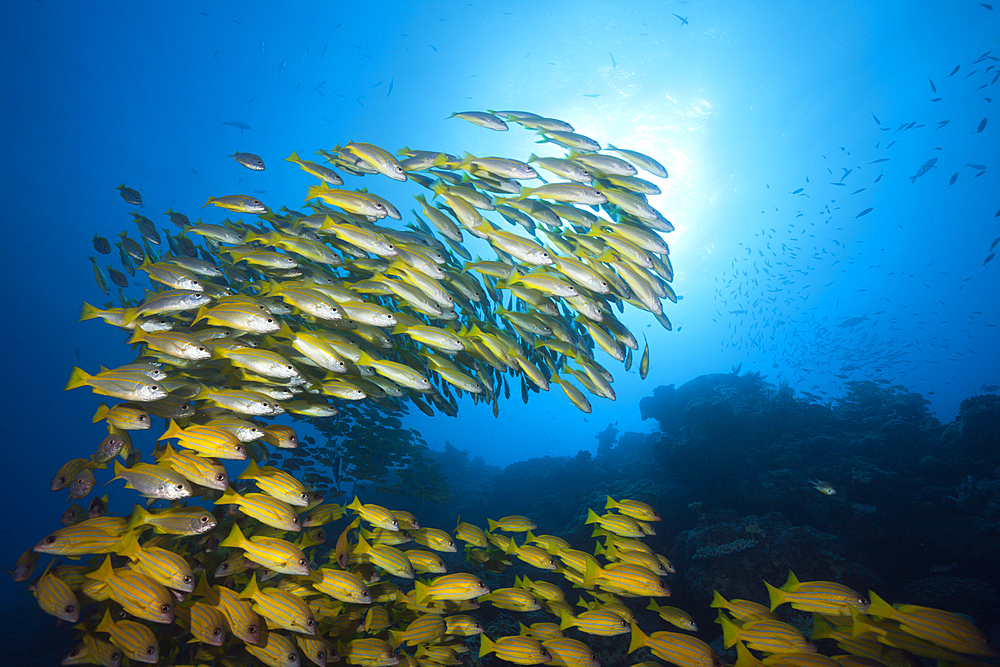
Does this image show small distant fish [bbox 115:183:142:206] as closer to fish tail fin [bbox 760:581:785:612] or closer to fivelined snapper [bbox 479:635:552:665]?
fivelined snapper [bbox 479:635:552:665]

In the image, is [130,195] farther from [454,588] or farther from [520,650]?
[520,650]

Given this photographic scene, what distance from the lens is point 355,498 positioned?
370 centimetres

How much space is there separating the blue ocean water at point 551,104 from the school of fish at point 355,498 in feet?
31.8

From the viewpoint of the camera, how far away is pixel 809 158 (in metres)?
26.6

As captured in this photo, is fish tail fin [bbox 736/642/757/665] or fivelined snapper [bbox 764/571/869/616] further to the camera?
fivelined snapper [bbox 764/571/869/616]

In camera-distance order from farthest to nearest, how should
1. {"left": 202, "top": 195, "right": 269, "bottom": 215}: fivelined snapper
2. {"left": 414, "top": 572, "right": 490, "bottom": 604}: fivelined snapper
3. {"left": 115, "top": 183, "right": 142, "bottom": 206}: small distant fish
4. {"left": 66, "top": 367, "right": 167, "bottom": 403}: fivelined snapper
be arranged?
{"left": 115, "top": 183, "right": 142, "bottom": 206}: small distant fish
{"left": 202, "top": 195, "right": 269, "bottom": 215}: fivelined snapper
{"left": 414, "top": 572, "right": 490, "bottom": 604}: fivelined snapper
{"left": 66, "top": 367, "right": 167, "bottom": 403}: fivelined snapper

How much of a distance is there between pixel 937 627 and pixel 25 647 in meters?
21.0

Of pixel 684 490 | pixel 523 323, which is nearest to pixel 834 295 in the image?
pixel 684 490

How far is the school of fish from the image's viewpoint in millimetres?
2715

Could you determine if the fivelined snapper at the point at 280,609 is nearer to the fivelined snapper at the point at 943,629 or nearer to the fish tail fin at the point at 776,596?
the fish tail fin at the point at 776,596

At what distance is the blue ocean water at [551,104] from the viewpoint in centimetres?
2002

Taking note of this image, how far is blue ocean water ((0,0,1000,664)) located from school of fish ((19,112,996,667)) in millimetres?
9698

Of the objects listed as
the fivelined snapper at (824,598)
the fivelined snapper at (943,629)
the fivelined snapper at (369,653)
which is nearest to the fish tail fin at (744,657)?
the fivelined snapper at (824,598)

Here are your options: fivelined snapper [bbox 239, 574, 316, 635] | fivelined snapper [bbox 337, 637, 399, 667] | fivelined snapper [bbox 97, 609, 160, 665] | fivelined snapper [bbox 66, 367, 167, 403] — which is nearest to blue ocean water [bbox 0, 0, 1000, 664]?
fivelined snapper [bbox 337, 637, 399, 667]
